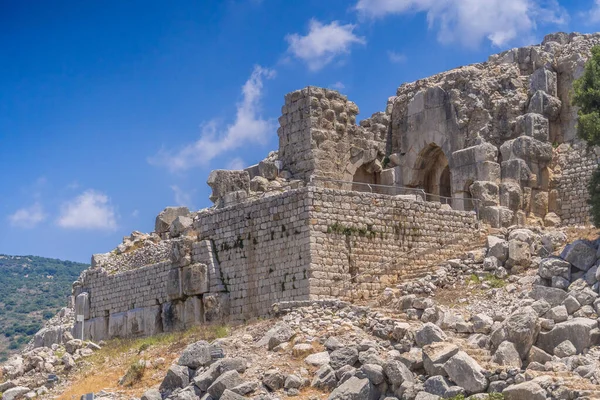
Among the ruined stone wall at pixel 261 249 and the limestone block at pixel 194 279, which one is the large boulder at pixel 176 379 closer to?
the ruined stone wall at pixel 261 249

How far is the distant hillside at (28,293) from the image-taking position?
77875mm

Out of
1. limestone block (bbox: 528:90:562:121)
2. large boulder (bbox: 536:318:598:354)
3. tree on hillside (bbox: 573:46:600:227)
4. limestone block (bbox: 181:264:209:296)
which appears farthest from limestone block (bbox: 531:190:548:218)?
large boulder (bbox: 536:318:598:354)

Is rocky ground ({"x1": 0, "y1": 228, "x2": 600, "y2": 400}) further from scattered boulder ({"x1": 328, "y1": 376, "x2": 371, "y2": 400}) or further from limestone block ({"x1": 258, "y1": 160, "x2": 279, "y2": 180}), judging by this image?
limestone block ({"x1": 258, "y1": 160, "x2": 279, "y2": 180})

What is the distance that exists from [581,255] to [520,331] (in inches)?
125

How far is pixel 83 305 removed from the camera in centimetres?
2786

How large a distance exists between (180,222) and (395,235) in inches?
300

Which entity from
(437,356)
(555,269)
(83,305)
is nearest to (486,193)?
(555,269)

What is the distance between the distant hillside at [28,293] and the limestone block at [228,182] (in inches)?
1810

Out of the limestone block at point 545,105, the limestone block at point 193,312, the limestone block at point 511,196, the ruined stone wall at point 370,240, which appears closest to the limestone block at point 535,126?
the limestone block at point 545,105

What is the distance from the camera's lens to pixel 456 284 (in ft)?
61.3

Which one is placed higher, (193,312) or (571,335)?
(193,312)

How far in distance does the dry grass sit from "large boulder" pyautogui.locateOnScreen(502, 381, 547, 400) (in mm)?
7117

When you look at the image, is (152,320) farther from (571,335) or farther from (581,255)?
(571,335)

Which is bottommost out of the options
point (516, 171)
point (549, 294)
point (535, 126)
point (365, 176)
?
point (549, 294)
